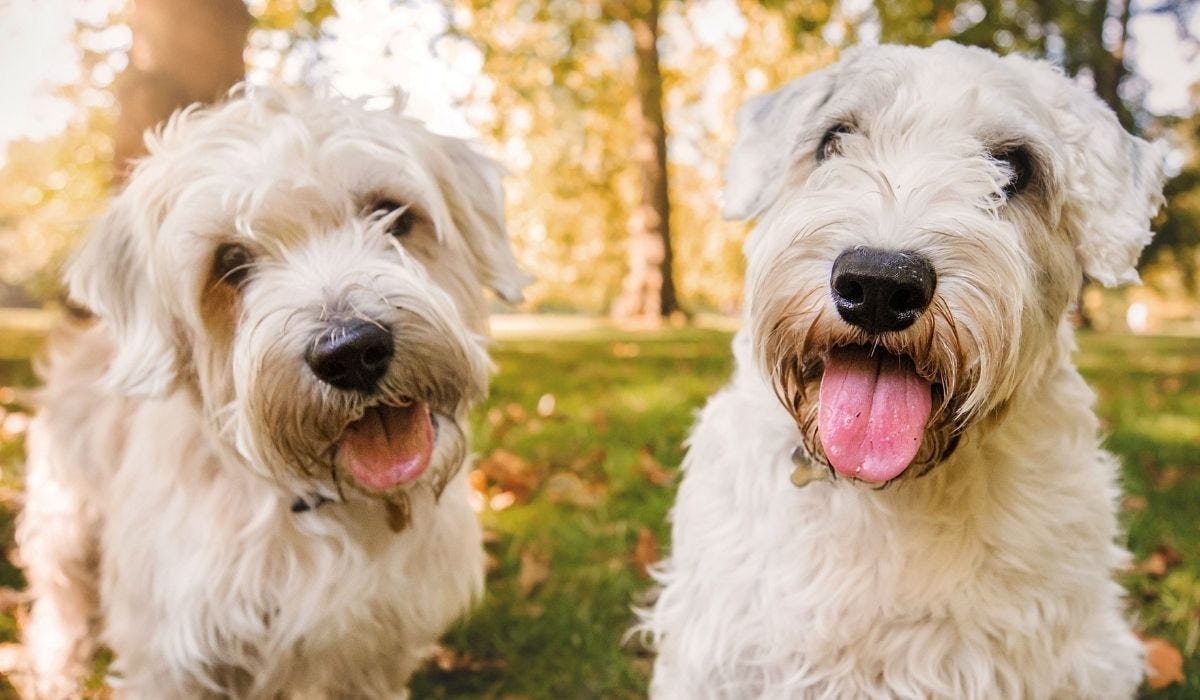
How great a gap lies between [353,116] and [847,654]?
7.30 ft

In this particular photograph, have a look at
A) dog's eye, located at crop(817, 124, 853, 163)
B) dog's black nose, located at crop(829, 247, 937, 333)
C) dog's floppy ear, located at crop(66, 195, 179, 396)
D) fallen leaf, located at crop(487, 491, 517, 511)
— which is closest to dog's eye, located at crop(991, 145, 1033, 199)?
dog's eye, located at crop(817, 124, 853, 163)

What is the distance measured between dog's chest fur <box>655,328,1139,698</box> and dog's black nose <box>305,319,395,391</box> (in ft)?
3.53

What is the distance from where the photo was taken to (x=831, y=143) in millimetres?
2615

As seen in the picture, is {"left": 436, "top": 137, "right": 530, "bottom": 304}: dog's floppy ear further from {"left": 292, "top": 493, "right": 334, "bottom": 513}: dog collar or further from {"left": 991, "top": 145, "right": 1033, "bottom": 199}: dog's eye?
{"left": 991, "top": 145, "right": 1033, "bottom": 199}: dog's eye

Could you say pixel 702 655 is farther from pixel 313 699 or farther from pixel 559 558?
pixel 559 558

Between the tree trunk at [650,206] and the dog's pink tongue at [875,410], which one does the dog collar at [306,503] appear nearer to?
the dog's pink tongue at [875,410]

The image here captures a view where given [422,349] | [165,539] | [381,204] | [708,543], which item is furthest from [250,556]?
[708,543]

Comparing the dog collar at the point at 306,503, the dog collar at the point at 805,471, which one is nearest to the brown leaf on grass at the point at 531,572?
the dog collar at the point at 306,503

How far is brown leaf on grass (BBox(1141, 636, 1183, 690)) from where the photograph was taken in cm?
349

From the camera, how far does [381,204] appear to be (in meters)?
2.99

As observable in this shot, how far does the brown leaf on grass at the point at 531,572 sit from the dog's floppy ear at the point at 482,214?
1.59m

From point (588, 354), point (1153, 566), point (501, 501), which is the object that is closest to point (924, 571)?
point (1153, 566)

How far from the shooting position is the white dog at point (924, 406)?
2125mm

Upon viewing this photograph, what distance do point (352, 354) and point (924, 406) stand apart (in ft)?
4.95
